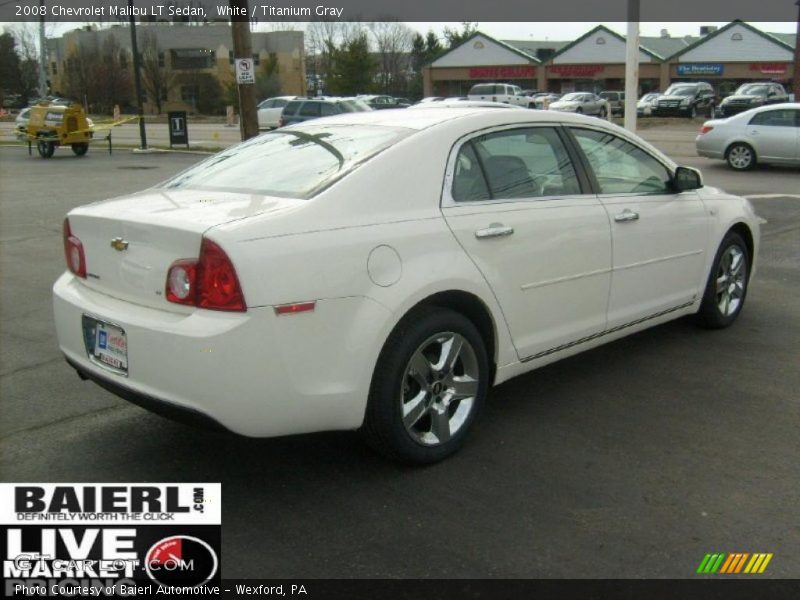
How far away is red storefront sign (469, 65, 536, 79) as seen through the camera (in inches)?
2948

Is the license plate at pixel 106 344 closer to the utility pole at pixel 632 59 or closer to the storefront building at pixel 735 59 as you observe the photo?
the utility pole at pixel 632 59

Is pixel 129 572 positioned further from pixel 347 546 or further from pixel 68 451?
pixel 68 451

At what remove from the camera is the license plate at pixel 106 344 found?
3.62 meters

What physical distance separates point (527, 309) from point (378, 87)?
7448cm

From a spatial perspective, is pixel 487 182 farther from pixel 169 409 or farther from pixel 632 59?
pixel 632 59

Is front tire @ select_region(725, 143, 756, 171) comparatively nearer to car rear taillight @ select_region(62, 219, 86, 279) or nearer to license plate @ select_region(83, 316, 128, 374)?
car rear taillight @ select_region(62, 219, 86, 279)

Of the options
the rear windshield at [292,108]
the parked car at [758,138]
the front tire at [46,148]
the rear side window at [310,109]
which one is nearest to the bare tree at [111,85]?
the front tire at [46,148]

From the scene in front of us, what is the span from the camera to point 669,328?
20.3 ft

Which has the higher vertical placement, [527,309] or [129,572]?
[527,309]

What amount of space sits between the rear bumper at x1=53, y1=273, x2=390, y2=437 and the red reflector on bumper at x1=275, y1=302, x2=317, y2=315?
2 cm

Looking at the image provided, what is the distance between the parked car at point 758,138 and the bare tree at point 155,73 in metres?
65.3

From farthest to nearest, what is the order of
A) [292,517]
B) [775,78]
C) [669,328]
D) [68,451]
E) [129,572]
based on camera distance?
[775,78], [669,328], [68,451], [292,517], [129,572]

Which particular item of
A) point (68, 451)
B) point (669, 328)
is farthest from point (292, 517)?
point (669, 328)

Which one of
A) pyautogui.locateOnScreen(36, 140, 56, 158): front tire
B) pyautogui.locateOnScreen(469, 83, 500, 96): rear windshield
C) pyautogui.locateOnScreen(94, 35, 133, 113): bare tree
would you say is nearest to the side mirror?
pyautogui.locateOnScreen(36, 140, 56, 158): front tire
